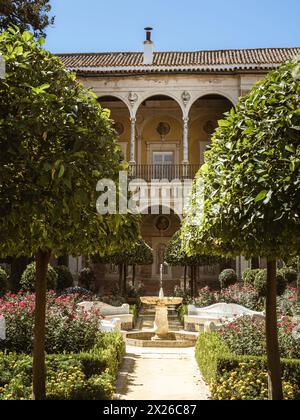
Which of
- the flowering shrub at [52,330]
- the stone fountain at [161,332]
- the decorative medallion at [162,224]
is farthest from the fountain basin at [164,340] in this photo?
the decorative medallion at [162,224]

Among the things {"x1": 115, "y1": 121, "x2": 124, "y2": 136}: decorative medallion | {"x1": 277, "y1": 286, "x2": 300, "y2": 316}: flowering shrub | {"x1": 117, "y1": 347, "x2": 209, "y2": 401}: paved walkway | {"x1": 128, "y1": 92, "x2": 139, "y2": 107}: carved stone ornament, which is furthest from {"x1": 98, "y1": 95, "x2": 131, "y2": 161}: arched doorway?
{"x1": 117, "y1": 347, "x2": 209, "y2": 401}: paved walkway

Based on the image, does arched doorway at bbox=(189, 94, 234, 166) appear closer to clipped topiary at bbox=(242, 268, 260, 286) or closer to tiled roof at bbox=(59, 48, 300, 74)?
tiled roof at bbox=(59, 48, 300, 74)

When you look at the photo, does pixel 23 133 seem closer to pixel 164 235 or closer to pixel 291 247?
pixel 291 247

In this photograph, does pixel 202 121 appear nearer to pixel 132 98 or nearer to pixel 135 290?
pixel 132 98

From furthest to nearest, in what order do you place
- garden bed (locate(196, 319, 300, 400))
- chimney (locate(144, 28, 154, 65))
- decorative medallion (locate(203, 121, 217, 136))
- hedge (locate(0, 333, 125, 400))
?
decorative medallion (locate(203, 121, 217, 136)) → chimney (locate(144, 28, 154, 65)) → garden bed (locate(196, 319, 300, 400)) → hedge (locate(0, 333, 125, 400))

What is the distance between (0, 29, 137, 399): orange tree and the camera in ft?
12.2

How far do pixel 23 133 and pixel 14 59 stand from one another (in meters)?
0.61

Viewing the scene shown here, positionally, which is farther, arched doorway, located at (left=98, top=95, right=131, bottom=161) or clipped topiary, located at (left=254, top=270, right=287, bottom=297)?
arched doorway, located at (left=98, top=95, right=131, bottom=161)

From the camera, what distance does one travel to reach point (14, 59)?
4.03 metres

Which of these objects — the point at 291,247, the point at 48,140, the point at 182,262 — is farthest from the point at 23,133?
the point at 182,262

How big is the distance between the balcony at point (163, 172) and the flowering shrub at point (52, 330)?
1192 cm

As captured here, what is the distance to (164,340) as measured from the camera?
1207cm

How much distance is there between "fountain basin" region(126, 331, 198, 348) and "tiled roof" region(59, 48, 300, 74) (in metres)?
11.1

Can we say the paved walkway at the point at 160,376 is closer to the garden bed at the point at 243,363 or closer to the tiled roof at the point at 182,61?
the garden bed at the point at 243,363
